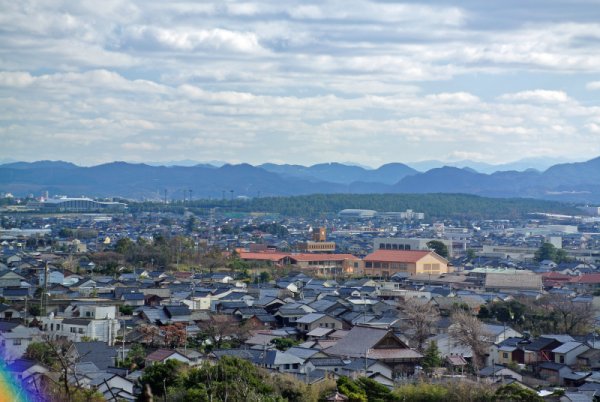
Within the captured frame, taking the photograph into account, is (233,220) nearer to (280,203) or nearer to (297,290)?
(280,203)

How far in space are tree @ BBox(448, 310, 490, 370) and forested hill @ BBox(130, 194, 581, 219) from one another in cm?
6933

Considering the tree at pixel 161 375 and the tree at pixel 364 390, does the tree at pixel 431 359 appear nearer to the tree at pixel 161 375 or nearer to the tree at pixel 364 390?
the tree at pixel 364 390

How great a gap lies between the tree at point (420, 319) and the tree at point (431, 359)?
44.8 inches

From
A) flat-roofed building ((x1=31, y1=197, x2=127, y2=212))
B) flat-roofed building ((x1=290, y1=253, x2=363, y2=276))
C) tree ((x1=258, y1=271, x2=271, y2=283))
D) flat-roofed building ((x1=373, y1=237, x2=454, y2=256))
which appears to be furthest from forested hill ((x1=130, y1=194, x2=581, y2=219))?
tree ((x1=258, y1=271, x2=271, y2=283))

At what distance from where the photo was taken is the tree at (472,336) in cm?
1985

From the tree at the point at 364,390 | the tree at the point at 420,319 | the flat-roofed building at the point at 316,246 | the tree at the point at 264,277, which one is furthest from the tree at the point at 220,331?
the flat-roofed building at the point at 316,246

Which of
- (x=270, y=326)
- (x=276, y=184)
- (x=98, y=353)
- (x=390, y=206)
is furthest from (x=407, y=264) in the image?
(x=276, y=184)

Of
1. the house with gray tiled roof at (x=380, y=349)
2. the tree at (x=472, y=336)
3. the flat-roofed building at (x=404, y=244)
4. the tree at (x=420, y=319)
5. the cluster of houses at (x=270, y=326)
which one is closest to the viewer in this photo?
the cluster of houses at (x=270, y=326)

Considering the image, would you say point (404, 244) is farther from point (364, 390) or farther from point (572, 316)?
point (364, 390)

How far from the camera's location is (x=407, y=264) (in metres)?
39.8

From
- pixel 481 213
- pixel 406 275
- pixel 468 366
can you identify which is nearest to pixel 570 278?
pixel 406 275

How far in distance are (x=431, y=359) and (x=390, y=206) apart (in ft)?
267

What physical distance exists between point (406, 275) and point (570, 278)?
548 cm

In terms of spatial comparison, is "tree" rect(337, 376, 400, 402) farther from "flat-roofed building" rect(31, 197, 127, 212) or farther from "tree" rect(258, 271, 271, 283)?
"flat-roofed building" rect(31, 197, 127, 212)
